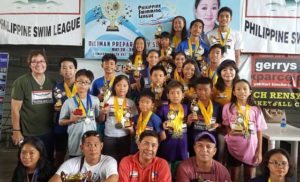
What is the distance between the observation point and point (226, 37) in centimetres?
474

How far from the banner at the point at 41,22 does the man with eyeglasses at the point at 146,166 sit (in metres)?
2.72

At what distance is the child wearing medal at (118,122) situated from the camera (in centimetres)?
355

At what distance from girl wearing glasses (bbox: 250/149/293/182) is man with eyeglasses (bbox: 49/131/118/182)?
1.23 metres

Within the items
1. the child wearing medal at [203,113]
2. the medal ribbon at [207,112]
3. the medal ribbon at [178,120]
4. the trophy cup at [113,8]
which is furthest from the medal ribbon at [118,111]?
the trophy cup at [113,8]

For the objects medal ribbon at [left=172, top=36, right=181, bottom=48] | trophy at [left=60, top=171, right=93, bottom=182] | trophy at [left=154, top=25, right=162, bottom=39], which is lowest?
trophy at [left=60, top=171, right=93, bottom=182]

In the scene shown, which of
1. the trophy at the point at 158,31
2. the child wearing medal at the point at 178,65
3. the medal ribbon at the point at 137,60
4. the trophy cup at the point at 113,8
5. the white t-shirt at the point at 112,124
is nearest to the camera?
the white t-shirt at the point at 112,124

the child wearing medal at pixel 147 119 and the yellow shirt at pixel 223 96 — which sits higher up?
the yellow shirt at pixel 223 96

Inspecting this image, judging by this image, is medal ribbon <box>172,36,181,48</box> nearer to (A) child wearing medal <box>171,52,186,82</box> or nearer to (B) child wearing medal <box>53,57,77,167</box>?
(A) child wearing medal <box>171,52,186,82</box>

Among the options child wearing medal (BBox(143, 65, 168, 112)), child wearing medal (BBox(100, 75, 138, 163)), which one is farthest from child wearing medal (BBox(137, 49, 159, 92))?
child wearing medal (BBox(100, 75, 138, 163))

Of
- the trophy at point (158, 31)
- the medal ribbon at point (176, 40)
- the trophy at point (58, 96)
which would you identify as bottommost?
the trophy at point (58, 96)

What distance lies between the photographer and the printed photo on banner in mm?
5145

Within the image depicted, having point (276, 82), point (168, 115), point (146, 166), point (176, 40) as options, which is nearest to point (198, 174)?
point (146, 166)

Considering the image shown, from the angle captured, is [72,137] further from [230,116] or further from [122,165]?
[230,116]

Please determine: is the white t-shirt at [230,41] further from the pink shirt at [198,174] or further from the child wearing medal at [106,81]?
the pink shirt at [198,174]
